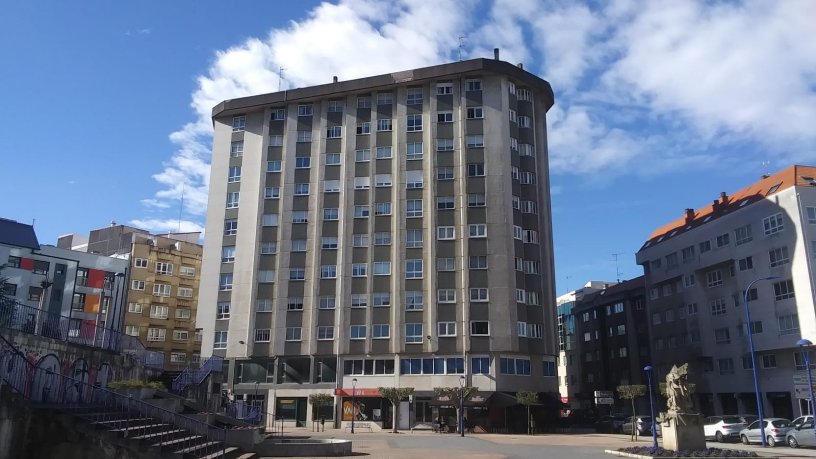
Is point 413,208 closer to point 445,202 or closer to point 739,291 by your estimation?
point 445,202

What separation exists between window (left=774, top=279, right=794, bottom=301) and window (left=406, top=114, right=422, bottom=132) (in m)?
34.8

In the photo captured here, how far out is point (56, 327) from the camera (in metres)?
26.3

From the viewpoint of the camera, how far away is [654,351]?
73625 mm

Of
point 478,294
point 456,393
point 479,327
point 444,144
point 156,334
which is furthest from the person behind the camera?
point 156,334

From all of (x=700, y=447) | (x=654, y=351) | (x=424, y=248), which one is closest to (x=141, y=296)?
(x=424, y=248)

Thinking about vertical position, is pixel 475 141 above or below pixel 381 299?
above

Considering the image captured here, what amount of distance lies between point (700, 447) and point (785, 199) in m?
36.8

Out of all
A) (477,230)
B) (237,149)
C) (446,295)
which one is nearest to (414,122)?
(477,230)

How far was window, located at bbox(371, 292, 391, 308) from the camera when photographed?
57625 millimetres

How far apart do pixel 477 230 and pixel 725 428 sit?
82.5ft

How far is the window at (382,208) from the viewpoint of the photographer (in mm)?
59938

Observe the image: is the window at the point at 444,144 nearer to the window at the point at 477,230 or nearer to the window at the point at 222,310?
the window at the point at 477,230

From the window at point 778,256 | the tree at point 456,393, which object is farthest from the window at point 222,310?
the window at point 778,256

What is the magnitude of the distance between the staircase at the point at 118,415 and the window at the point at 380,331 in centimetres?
3409
